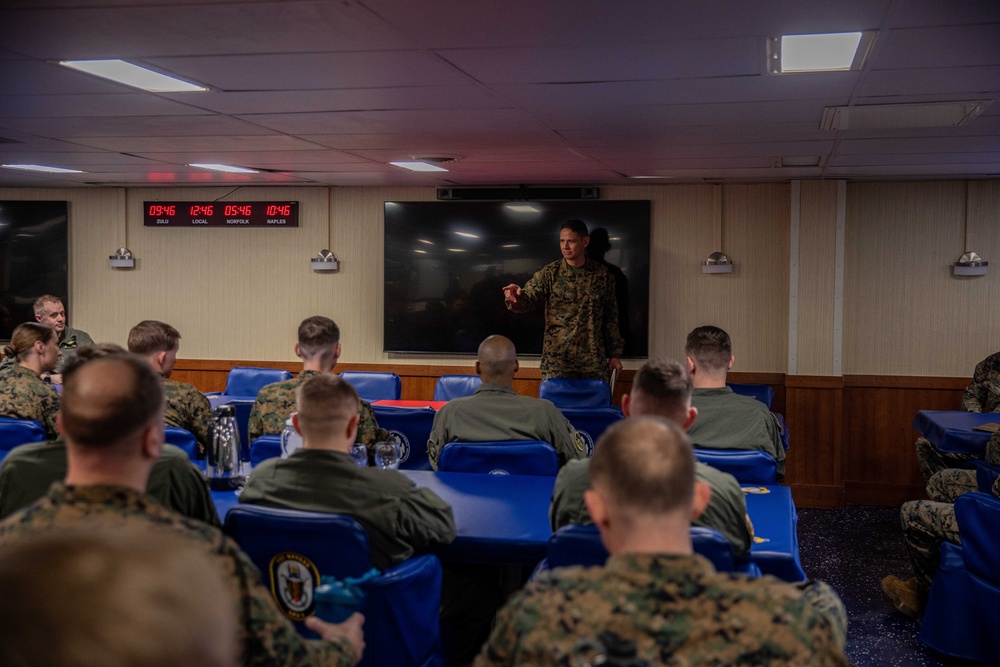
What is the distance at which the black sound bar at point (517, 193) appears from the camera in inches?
296

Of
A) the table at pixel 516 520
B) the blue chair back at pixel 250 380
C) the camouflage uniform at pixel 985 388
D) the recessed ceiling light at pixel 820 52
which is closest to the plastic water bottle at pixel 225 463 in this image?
the table at pixel 516 520

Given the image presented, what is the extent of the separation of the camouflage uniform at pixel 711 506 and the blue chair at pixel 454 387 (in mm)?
3488

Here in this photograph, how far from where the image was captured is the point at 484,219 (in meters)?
7.81

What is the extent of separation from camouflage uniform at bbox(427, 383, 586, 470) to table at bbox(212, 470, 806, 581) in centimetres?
40

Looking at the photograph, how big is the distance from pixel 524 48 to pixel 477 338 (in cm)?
510

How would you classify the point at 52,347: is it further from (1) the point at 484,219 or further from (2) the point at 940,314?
(2) the point at 940,314

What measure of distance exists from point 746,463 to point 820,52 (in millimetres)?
1579

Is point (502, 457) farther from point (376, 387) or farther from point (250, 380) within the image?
point (250, 380)

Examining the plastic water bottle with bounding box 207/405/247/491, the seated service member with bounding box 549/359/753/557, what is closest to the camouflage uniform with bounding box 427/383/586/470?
the plastic water bottle with bounding box 207/405/247/491

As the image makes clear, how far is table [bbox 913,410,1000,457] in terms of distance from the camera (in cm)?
507

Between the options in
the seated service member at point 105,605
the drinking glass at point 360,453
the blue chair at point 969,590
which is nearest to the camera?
the seated service member at point 105,605

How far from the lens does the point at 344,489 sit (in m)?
2.65

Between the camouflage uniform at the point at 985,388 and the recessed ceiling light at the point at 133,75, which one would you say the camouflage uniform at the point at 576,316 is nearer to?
the camouflage uniform at the point at 985,388

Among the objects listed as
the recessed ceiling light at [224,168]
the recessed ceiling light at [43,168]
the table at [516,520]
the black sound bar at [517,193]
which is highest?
the recessed ceiling light at [43,168]
